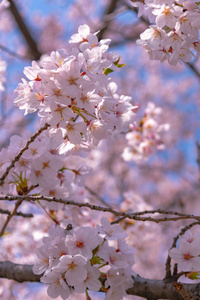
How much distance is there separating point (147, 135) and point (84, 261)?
219cm

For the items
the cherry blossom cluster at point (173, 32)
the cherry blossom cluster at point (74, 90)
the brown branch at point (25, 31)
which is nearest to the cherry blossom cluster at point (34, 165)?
the cherry blossom cluster at point (74, 90)

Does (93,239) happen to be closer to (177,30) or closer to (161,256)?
(177,30)

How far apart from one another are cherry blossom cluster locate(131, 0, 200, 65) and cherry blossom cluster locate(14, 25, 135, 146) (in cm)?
20

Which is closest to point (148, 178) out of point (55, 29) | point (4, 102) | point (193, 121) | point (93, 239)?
point (193, 121)

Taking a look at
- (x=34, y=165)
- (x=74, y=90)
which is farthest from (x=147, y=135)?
(x=74, y=90)

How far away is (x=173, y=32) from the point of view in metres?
1.35

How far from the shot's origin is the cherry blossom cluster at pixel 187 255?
4.78 feet

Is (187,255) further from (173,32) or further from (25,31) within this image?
(25,31)

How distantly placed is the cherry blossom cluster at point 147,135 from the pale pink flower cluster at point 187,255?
1863 mm

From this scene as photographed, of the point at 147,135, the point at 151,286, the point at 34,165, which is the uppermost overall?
the point at 34,165

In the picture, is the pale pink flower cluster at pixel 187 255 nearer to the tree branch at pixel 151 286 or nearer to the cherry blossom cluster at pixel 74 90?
the tree branch at pixel 151 286

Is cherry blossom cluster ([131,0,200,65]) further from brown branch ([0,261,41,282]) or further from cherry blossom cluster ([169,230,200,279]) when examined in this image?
brown branch ([0,261,41,282])

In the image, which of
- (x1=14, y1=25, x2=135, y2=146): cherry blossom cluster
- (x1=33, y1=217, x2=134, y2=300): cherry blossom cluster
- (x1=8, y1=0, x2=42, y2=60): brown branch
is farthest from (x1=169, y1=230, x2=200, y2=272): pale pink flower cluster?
(x1=8, y1=0, x2=42, y2=60): brown branch

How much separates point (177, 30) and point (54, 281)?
3.85 ft
